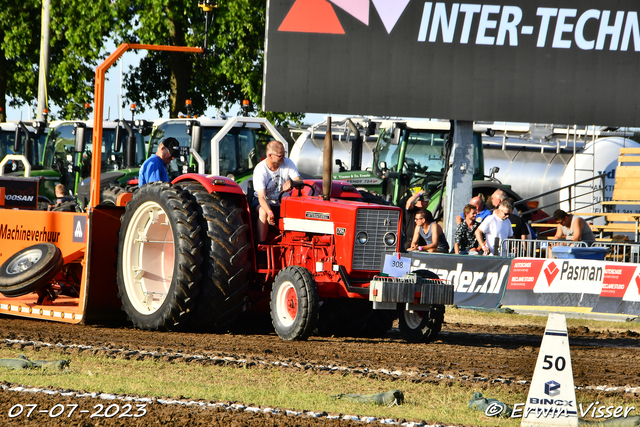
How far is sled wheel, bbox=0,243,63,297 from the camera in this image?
8.52 meters

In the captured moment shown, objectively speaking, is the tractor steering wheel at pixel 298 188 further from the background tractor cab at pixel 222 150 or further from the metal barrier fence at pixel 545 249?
the background tractor cab at pixel 222 150

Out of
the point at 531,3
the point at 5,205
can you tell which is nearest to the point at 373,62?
the point at 531,3

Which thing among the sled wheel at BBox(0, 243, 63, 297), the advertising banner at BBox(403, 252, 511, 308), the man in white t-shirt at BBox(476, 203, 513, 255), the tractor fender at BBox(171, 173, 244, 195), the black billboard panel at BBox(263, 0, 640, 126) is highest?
the black billboard panel at BBox(263, 0, 640, 126)

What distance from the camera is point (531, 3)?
49.6ft

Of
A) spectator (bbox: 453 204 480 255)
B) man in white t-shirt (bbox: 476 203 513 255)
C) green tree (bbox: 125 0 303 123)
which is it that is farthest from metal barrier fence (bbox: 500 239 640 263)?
green tree (bbox: 125 0 303 123)

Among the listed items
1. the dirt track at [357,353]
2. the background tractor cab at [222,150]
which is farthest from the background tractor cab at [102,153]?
the dirt track at [357,353]

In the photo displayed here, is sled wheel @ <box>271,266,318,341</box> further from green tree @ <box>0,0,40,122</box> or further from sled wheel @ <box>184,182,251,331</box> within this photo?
green tree @ <box>0,0,40,122</box>

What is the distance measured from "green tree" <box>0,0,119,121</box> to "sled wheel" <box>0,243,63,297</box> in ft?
49.9

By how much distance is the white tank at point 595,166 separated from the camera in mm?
20562

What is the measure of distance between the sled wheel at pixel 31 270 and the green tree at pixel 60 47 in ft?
49.9

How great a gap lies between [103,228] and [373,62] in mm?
7425

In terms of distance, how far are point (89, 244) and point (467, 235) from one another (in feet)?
22.5

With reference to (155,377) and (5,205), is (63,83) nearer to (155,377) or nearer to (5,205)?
(5,205)

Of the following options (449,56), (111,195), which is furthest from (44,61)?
(449,56)
